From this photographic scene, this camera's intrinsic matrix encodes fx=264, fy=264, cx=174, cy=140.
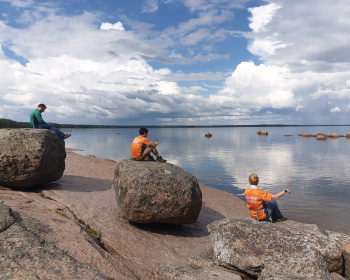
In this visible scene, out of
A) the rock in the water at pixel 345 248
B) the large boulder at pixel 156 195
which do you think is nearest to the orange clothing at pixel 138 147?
the large boulder at pixel 156 195

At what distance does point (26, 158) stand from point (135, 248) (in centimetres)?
654

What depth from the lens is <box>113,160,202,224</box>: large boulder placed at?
8.92 m

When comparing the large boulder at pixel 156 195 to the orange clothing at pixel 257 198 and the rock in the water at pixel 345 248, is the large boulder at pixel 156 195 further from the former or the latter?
the rock in the water at pixel 345 248

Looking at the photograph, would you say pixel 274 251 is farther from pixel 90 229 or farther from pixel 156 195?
pixel 90 229

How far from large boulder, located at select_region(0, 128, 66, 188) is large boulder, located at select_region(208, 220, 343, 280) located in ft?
27.2

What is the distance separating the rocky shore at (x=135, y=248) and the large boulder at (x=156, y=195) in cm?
67

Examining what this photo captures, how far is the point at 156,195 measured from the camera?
895 cm

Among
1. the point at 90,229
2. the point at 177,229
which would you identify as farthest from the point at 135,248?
the point at 177,229

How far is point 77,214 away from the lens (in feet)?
29.9

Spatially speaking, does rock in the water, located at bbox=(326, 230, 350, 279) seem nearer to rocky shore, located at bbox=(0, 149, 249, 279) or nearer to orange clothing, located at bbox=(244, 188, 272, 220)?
orange clothing, located at bbox=(244, 188, 272, 220)

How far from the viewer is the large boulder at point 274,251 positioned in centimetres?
623

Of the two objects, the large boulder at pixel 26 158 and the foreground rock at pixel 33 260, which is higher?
the large boulder at pixel 26 158

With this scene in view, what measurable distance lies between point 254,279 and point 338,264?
224 centimetres

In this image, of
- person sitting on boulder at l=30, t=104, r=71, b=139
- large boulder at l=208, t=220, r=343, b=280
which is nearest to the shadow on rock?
large boulder at l=208, t=220, r=343, b=280
